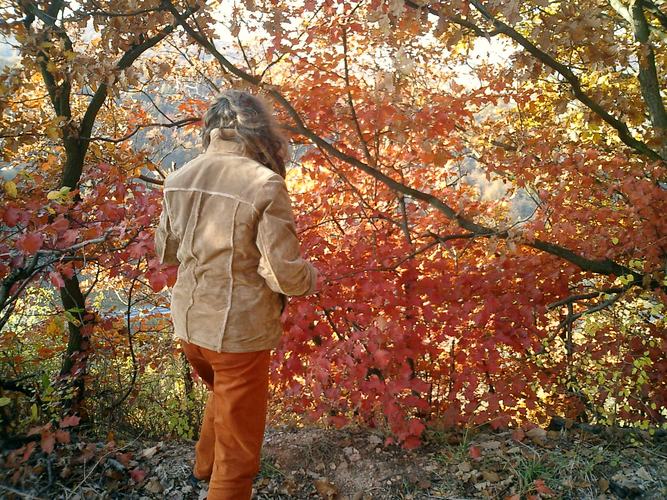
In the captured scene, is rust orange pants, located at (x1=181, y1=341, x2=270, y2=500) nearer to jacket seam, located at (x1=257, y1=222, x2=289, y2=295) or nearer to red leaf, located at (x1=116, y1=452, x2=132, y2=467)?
jacket seam, located at (x1=257, y1=222, x2=289, y2=295)

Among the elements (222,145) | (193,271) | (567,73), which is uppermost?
(567,73)

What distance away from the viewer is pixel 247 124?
2.09 meters

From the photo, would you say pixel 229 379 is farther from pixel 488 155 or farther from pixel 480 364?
pixel 488 155

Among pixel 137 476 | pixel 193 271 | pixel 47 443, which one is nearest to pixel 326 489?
pixel 137 476

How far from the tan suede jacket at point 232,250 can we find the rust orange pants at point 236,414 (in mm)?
83

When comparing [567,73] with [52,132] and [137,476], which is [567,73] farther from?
[137,476]

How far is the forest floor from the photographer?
2715mm

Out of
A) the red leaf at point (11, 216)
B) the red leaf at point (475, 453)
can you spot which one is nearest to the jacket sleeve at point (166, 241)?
the red leaf at point (11, 216)

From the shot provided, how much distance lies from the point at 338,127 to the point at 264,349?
260 centimetres

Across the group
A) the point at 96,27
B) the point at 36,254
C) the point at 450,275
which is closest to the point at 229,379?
the point at 36,254

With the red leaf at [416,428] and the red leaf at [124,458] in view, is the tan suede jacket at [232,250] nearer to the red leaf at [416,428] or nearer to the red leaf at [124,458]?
the red leaf at [124,458]

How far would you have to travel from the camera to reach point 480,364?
3555 mm

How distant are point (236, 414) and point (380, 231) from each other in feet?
8.16

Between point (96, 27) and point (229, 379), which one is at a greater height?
point (96, 27)
